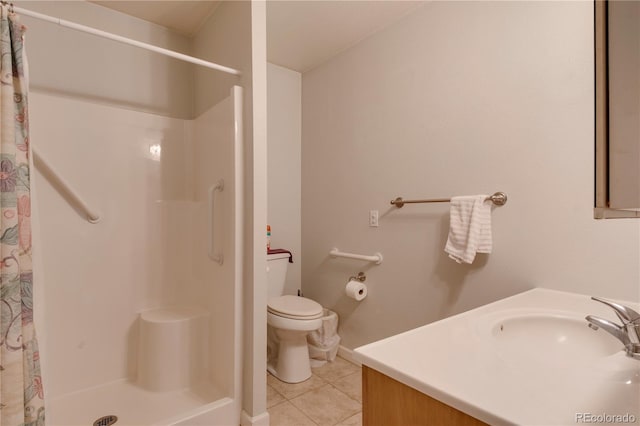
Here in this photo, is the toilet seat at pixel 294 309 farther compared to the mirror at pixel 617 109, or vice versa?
the toilet seat at pixel 294 309

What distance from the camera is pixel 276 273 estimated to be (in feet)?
7.91

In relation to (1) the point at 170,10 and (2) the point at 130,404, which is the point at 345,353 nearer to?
(2) the point at 130,404

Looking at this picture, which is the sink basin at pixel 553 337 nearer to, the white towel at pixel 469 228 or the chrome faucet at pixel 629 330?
the chrome faucet at pixel 629 330

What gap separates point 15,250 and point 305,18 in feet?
6.41

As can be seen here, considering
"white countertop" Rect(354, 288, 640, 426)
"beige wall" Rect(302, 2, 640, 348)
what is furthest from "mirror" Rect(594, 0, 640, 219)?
"beige wall" Rect(302, 2, 640, 348)

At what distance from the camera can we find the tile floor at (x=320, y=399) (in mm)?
1697

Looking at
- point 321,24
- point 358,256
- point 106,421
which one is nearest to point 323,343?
point 358,256

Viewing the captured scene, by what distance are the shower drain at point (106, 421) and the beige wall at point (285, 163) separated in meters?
1.40

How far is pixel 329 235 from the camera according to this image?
255 centimetres

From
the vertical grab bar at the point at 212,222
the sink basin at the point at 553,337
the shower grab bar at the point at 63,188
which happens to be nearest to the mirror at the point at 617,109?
the sink basin at the point at 553,337

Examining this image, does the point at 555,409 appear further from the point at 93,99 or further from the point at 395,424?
the point at 93,99

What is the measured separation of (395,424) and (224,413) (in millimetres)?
1225

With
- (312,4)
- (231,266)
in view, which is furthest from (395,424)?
(312,4)

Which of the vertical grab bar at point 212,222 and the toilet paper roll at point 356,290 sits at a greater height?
the vertical grab bar at point 212,222
